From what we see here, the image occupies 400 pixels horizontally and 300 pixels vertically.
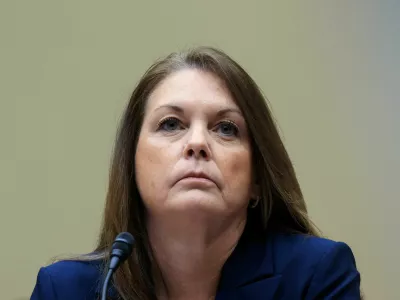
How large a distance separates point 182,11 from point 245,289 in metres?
1.16

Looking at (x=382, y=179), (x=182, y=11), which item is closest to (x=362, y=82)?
(x=382, y=179)

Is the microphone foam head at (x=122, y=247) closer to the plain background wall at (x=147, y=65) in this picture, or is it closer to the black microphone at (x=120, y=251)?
the black microphone at (x=120, y=251)

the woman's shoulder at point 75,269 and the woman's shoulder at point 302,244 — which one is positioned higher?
the woman's shoulder at point 302,244

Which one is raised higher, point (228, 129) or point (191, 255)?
point (228, 129)

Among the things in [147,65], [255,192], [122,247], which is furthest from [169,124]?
[147,65]

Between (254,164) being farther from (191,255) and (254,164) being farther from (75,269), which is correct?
(75,269)

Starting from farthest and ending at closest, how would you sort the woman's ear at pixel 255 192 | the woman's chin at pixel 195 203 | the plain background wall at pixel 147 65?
the plain background wall at pixel 147 65 → the woman's ear at pixel 255 192 → the woman's chin at pixel 195 203

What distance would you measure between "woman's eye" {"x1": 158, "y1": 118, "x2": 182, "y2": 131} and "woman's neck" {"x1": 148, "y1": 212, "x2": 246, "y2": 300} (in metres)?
0.20

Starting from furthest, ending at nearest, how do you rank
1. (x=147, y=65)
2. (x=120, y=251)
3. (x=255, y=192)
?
(x=147, y=65), (x=255, y=192), (x=120, y=251)

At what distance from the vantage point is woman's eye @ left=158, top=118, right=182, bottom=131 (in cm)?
143

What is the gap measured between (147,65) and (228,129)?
0.82 metres

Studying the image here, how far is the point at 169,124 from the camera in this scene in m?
1.45

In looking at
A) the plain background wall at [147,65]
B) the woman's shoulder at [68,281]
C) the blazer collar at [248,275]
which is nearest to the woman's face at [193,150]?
the blazer collar at [248,275]

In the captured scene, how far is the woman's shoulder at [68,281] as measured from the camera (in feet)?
4.75
